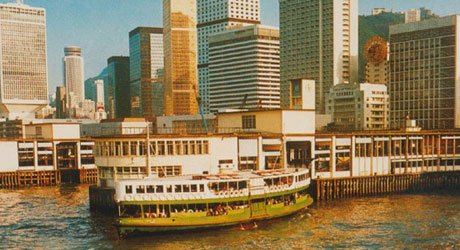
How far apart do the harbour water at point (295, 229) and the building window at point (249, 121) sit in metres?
17.3

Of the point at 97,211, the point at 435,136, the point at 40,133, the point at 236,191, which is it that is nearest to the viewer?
the point at 236,191

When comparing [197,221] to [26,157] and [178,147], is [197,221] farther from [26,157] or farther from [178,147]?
[26,157]

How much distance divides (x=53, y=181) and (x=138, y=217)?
66161 millimetres

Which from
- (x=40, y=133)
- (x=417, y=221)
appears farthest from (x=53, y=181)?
(x=417, y=221)

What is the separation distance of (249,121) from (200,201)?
1179 inches

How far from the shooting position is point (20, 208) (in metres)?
76.2

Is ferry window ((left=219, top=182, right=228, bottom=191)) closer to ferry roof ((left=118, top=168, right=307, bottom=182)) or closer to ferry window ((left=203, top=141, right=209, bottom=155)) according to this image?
ferry roof ((left=118, top=168, right=307, bottom=182))

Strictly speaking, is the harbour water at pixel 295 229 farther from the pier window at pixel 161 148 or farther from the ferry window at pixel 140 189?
the pier window at pixel 161 148

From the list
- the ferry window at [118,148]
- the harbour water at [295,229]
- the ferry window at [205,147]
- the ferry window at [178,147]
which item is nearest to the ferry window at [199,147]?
the ferry window at [205,147]

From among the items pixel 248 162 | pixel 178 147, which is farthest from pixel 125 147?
pixel 248 162

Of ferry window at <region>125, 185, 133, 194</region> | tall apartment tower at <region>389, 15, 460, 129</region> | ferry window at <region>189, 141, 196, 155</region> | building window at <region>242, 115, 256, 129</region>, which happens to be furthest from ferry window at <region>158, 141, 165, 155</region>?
tall apartment tower at <region>389, 15, 460, 129</region>

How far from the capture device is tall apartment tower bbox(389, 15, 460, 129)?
181 m

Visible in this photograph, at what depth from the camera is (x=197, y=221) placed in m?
55.7

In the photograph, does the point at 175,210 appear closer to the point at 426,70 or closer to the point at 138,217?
the point at 138,217
